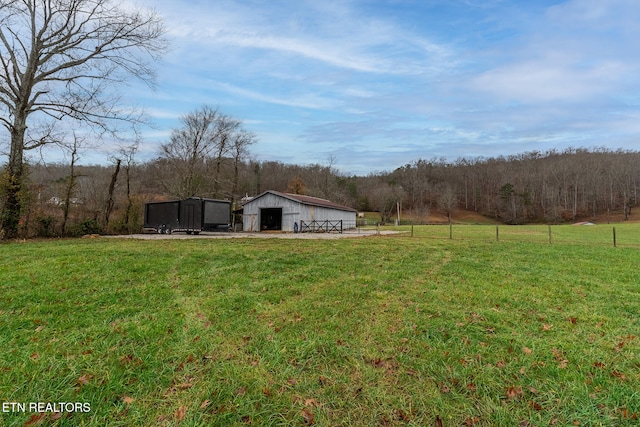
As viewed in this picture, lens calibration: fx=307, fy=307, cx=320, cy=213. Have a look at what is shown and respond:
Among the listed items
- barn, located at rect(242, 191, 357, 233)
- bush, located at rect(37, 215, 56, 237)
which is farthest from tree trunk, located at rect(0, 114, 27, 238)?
barn, located at rect(242, 191, 357, 233)

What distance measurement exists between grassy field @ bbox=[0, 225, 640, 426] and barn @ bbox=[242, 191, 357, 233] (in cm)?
1743

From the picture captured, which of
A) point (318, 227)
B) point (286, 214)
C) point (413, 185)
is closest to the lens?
point (286, 214)

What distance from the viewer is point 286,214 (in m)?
24.0

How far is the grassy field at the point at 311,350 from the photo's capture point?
2.33 m

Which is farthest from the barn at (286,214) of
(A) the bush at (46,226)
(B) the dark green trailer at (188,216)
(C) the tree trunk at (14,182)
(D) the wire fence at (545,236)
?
(C) the tree trunk at (14,182)

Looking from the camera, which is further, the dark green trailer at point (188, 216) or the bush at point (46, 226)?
the dark green trailer at point (188, 216)

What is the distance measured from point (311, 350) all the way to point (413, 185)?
73.8 meters

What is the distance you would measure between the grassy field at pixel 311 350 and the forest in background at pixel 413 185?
55.1ft

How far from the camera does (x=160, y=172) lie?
30031mm

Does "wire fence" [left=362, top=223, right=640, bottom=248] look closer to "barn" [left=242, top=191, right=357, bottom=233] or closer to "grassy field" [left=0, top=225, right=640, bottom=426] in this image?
"barn" [left=242, top=191, right=357, bottom=233]

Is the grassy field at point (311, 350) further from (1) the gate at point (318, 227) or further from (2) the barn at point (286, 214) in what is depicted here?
(2) the barn at point (286, 214)

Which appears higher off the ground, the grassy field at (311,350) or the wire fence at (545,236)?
the wire fence at (545,236)

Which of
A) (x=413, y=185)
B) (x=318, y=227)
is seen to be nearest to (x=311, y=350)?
(x=318, y=227)

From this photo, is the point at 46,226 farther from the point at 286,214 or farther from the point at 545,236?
the point at 545,236
